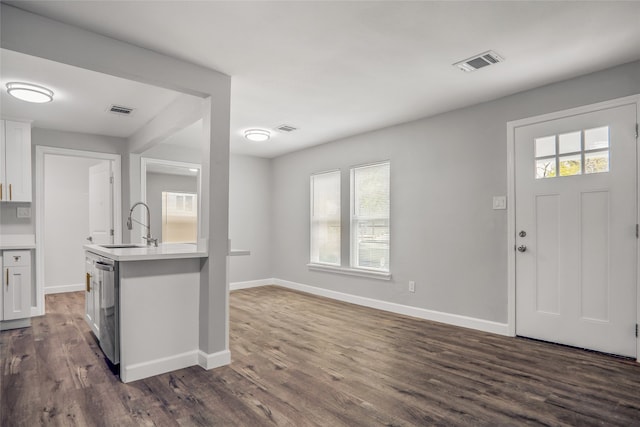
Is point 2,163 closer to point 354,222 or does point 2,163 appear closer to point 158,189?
point 158,189

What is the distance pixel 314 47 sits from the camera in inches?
103

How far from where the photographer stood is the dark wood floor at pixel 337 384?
2.08 meters

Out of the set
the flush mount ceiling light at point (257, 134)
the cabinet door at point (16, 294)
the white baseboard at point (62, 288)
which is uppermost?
the flush mount ceiling light at point (257, 134)

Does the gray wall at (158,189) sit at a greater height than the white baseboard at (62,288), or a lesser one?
greater

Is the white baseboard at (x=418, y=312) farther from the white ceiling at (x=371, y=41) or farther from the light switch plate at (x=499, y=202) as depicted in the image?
the white ceiling at (x=371, y=41)

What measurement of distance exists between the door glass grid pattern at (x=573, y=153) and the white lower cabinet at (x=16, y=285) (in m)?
5.55

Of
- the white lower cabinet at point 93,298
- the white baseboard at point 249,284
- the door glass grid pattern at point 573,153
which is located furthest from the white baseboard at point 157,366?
the door glass grid pattern at point 573,153

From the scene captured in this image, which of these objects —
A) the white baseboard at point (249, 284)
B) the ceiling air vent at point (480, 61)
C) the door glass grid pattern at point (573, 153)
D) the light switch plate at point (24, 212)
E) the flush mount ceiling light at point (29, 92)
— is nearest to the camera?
the ceiling air vent at point (480, 61)

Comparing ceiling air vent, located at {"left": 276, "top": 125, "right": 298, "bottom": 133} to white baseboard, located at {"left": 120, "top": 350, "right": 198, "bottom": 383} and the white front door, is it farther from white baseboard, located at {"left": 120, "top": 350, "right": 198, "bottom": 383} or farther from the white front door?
white baseboard, located at {"left": 120, "top": 350, "right": 198, "bottom": 383}

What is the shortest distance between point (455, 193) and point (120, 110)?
152 inches

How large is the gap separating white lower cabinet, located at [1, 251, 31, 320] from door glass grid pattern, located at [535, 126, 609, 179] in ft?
18.2

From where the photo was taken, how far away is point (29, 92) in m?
3.29

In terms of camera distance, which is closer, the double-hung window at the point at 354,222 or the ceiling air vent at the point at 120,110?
the ceiling air vent at the point at 120,110

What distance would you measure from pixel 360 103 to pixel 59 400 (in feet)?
11.6
